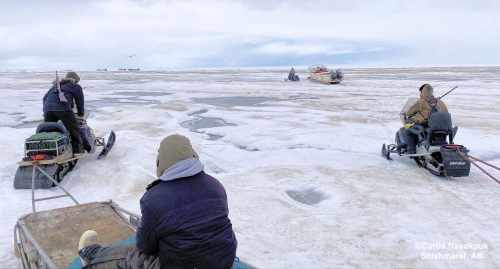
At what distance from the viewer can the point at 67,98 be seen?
6156mm

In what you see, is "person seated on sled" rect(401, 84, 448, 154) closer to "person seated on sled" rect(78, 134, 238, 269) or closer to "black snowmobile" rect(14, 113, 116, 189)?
"person seated on sled" rect(78, 134, 238, 269)

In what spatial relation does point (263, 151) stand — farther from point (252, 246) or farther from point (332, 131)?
point (252, 246)

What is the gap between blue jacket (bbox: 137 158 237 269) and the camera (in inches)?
72.5

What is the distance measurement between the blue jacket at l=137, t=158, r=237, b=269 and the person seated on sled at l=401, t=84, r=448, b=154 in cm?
A: 547

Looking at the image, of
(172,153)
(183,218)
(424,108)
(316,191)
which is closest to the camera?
(183,218)

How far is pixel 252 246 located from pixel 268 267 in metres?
0.41

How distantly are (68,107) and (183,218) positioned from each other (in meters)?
5.06

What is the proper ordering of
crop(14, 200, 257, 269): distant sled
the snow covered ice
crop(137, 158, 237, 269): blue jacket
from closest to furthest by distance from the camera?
1. crop(137, 158, 237, 269): blue jacket
2. crop(14, 200, 257, 269): distant sled
3. the snow covered ice

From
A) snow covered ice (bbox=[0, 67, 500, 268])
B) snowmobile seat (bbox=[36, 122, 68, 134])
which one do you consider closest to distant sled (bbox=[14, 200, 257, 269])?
snow covered ice (bbox=[0, 67, 500, 268])

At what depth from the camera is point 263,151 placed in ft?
24.8

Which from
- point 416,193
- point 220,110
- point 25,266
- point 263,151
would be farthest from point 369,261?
point 220,110

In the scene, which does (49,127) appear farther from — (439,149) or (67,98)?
(439,149)

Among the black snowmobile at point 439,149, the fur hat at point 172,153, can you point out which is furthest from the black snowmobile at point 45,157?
the black snowmobile at point 439,149

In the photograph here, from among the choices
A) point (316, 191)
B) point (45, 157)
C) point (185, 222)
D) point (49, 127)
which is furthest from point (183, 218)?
point (49, 127)
